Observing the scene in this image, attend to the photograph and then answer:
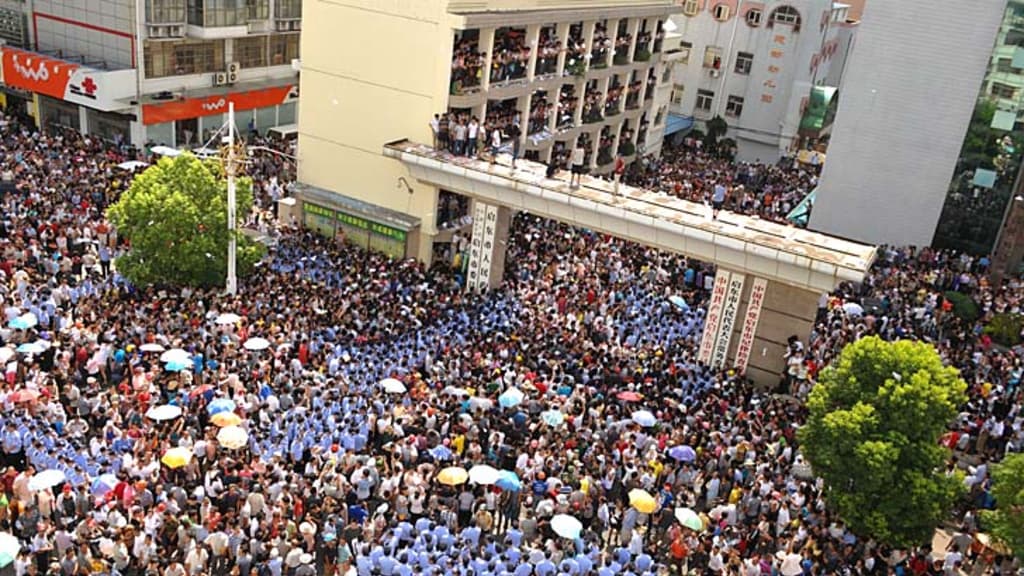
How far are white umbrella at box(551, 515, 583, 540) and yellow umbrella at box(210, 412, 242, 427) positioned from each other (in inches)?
249

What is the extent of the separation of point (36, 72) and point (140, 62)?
4.84m

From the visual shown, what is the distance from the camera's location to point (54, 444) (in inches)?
653

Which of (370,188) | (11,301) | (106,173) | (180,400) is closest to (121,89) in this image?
(106,173)

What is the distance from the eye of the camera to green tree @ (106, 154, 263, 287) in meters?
23.7

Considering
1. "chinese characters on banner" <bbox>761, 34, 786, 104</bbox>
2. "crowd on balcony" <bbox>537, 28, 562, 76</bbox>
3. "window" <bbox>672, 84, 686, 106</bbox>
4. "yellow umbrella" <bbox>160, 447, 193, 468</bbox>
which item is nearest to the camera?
"yellow umbrella" <bbox>160, 447, 193, 468</bbox>

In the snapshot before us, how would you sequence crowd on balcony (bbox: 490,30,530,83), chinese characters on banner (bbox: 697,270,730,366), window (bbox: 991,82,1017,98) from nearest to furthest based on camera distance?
chinese characters on banner (bbox: 697,270,730,366) → crowd on balcony (bbox: 490,30,530,83) → window (bbox: 991,82,1017,98)

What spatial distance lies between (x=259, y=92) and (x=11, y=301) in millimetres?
23114

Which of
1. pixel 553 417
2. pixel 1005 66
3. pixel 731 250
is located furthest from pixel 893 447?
pixel 1005 66

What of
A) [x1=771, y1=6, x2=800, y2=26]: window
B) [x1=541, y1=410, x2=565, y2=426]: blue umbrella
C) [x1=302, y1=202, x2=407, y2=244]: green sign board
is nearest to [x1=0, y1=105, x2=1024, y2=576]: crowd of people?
[x1=541, y1=410, x2=565, y2=426]: blue umbrella

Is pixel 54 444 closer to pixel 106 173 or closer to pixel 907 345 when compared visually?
pixel 907 345

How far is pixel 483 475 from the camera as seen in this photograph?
16719 millimetres

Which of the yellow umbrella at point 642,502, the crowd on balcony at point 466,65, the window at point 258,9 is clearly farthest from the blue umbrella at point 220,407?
the window at point 258,9

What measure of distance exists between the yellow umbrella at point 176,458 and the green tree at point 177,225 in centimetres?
896

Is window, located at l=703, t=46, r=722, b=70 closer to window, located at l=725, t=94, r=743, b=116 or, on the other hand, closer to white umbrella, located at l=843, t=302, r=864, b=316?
window, located at l=725, t=94, r=743, b=116
